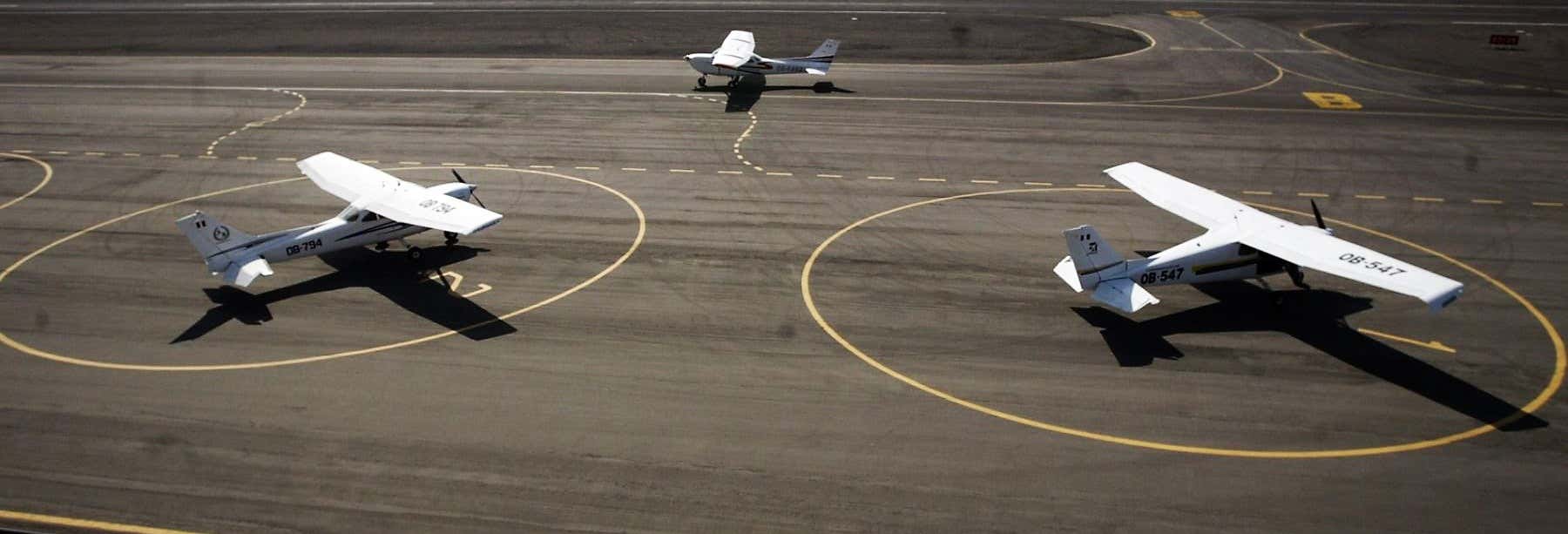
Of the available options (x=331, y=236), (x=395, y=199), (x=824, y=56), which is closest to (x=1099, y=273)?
(x=395, y=199)

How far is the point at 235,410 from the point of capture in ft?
90.8

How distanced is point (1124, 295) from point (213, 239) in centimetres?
3056

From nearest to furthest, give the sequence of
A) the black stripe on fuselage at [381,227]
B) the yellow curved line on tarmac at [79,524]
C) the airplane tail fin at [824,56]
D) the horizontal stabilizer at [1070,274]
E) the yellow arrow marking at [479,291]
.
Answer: the yellow curved line on tarmac at [79,524] < the horizontal stabilizer at [1070,274] < the yellow arrow marking at [479,291] < the black stripe on fuselage at [381,227] < the airplane tail fin at [824,56]

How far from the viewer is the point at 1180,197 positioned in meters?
35.7

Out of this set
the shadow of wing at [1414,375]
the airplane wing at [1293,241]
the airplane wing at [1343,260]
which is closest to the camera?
the shadow of wing at [1414,375]

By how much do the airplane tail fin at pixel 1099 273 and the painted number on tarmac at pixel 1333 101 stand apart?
3370cm

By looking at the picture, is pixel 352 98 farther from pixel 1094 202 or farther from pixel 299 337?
pixel 1094 202

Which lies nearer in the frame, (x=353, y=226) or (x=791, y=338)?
(x=791, y=338)

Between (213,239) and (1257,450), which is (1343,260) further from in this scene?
(213,239)

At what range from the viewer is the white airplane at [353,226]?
32906 mm

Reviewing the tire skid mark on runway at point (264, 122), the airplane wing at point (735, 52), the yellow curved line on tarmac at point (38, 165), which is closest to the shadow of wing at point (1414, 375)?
the airplane wing at point (735, 52)

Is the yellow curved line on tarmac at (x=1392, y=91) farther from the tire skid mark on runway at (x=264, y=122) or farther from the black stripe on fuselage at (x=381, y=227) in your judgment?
the tire skid mark on runway at (x=264, y=122)

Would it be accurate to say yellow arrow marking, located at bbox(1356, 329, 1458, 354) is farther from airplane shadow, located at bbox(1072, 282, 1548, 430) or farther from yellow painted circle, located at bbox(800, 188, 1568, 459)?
yellow painted circle, located at bbox(800, 188, 1568, 459)

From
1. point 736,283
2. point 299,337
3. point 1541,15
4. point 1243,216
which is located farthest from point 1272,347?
point 1541,15
